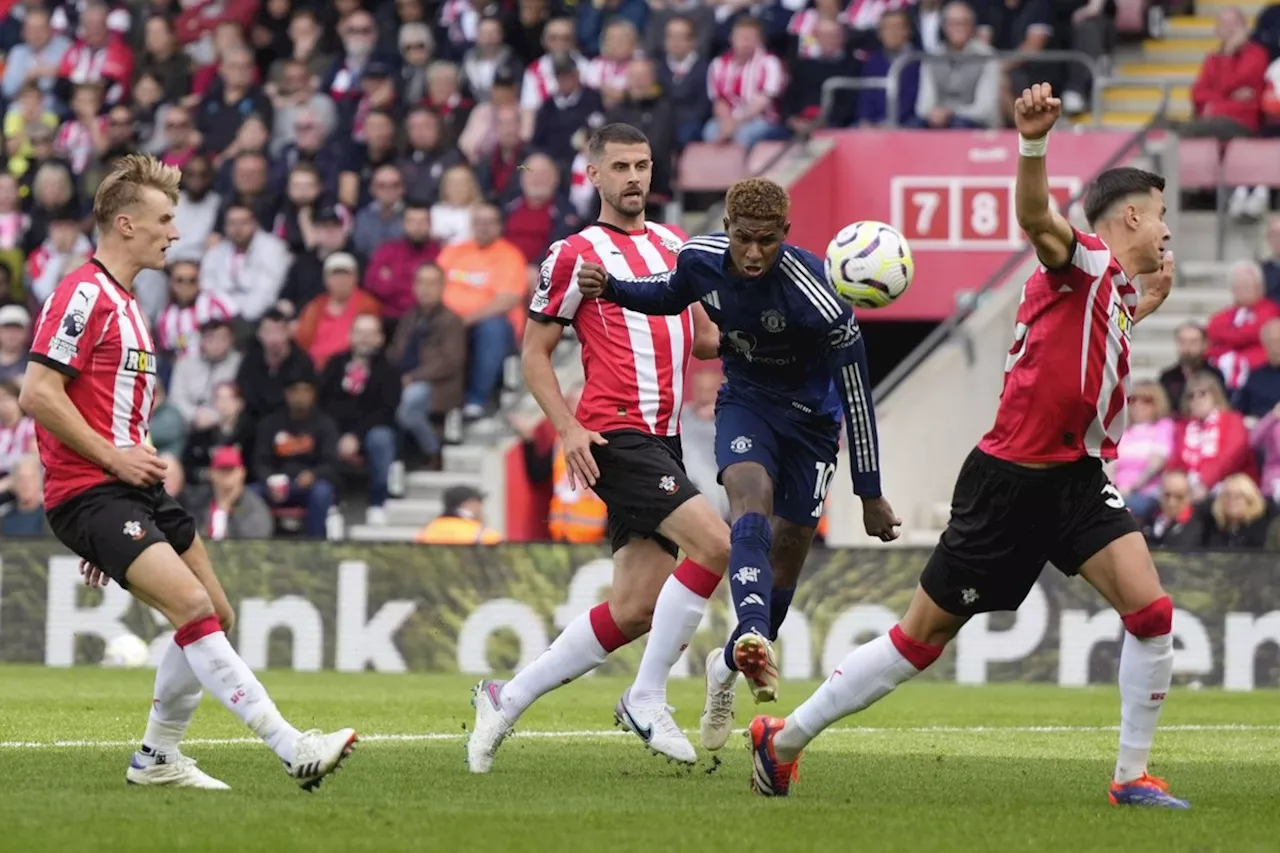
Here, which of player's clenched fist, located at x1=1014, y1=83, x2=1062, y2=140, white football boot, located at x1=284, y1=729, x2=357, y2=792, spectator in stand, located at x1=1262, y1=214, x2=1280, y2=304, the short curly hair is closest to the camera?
player's clenched fist, located at x1=1014, y1=83, x2=1062, y2=140

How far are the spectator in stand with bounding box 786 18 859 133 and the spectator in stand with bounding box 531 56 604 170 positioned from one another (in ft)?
6.04

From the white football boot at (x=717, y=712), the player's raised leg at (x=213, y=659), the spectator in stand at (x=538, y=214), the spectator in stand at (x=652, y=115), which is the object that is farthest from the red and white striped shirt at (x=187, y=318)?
the player's raised leg at (x=213, y=659)

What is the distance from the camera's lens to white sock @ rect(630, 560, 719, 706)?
30.8ft

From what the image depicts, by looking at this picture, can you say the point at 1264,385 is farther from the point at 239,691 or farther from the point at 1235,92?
the point at 239,691

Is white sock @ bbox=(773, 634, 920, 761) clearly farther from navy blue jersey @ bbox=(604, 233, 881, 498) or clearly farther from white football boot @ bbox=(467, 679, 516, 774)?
white football boot @ bbox=(467, 679, 516, 774)

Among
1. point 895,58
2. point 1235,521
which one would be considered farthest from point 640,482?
point 895,58

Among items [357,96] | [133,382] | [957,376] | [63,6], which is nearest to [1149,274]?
[133,382]

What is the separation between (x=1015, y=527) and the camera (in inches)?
323

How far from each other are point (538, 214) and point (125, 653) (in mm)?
5826

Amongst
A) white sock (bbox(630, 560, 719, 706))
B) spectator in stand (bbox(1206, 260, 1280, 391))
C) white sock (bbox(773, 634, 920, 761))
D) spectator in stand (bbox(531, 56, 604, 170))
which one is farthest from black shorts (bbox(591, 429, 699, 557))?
spectator in stand (bbox(531, 56, 604, 170))

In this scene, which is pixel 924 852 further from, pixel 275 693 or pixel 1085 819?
pixel 275 693

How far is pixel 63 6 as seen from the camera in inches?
1056

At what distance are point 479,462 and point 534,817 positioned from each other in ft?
43.5

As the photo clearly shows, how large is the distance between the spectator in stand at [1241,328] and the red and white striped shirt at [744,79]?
485 centimetres
